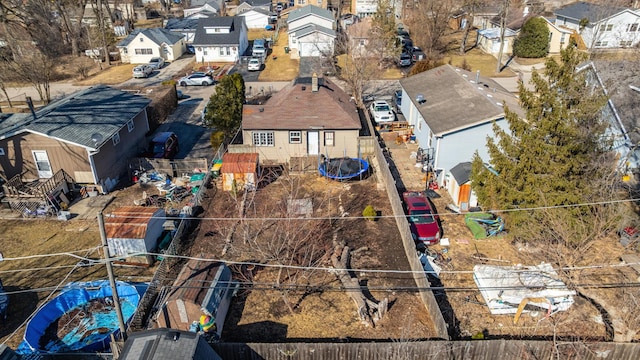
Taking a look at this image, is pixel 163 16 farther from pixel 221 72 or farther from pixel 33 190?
pixel 33 190

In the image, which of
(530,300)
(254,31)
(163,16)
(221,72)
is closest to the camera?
(530,300)

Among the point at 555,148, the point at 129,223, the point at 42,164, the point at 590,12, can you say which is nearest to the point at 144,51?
the point at 42,164

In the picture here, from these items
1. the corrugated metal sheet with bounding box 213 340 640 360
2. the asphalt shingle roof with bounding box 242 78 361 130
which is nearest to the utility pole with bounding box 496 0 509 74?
the asphalt shingle roof with bounding box 242 78 361 130

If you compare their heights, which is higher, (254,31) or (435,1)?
(435,1)

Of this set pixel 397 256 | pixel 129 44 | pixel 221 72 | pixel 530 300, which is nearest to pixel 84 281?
pixel 397 256

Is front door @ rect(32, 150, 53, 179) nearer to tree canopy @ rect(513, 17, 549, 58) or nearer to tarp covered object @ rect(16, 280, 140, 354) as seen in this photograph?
tarp covered object @ rect(16, 280, 140, 354)

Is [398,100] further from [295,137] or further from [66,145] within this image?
[66,145]
